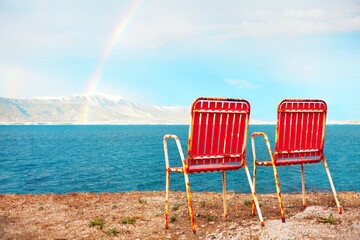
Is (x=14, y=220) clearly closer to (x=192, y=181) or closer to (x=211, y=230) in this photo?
(x=211, y=230)

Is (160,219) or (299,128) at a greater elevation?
(299,128)

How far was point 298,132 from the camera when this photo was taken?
20.8 ft

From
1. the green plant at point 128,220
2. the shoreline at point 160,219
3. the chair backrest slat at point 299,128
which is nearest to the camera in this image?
the shoreline at point 160,219

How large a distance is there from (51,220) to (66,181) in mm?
32906

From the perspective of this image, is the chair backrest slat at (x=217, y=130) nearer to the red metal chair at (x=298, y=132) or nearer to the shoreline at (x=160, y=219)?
the red metal chair at (x=298, y=132)

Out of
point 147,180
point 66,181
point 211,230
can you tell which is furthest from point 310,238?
point 66,181

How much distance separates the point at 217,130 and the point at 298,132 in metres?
2.06

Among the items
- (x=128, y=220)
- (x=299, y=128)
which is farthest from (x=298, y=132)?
(x=128, y=220)

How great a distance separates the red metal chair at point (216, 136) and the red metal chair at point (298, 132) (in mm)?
480

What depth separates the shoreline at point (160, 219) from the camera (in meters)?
5.11

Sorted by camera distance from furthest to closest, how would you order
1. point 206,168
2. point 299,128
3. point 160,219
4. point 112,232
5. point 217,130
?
1. point 160,219
2. point 299,128
3. point 112,232
4. point 217,130
5. point 206,168

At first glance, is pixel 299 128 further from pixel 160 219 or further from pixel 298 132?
pixel 160 219

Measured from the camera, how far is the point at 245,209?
787 cm

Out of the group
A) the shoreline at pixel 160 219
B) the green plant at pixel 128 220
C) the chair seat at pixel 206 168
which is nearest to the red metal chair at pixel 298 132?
the chair seat at pixel 206 168
